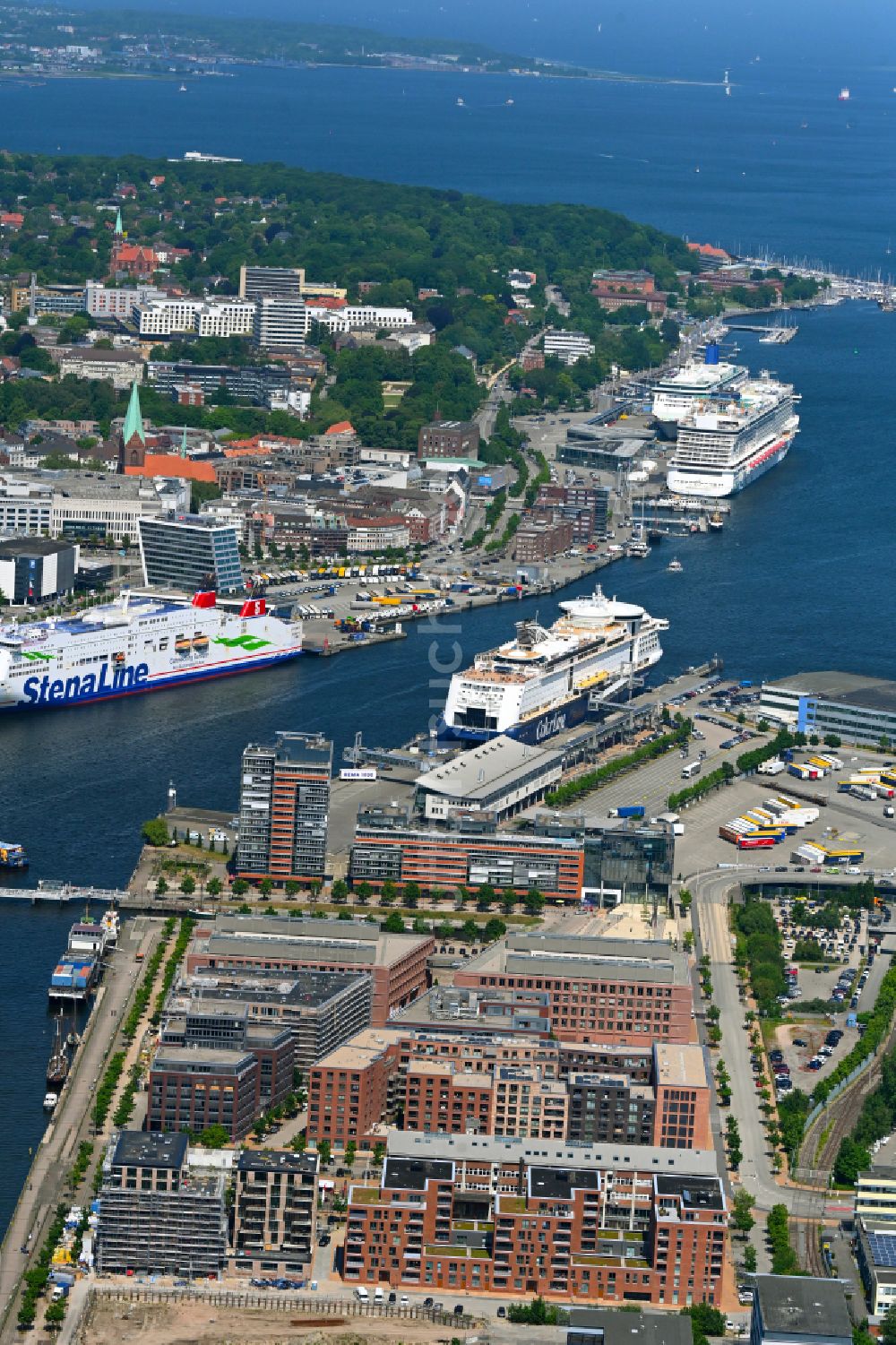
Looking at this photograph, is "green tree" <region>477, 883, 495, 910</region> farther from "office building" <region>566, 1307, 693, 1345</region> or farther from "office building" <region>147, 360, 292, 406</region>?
"office building" <region>147, 360, 292, 406</region>

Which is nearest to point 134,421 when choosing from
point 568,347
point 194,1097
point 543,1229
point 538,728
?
point 568,347

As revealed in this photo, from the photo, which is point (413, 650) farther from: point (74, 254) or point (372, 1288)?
point (74, 254)

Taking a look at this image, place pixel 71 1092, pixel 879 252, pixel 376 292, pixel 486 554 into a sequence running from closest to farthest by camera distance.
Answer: pixel 71 1092, pixel 486 554, pixel 376 292, pixel 879 252

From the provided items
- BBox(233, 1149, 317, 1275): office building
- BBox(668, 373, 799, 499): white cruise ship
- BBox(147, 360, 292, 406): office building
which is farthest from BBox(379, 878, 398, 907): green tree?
BBox(147, 360, 292, 406): office building

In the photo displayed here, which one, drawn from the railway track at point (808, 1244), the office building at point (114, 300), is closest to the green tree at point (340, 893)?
the railway track at point (808, 1244)

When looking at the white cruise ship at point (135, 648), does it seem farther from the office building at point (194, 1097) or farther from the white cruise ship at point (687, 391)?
the white cruise ship at point (687, 391)

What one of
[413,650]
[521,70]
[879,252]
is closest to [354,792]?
[413,650]

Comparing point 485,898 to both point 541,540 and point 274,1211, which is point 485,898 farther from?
point 541,540
